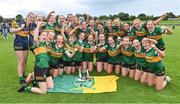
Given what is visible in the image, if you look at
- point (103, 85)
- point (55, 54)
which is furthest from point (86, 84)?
point (55, 54)

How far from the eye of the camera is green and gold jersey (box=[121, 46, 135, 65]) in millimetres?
9211

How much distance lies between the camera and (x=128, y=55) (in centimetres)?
931

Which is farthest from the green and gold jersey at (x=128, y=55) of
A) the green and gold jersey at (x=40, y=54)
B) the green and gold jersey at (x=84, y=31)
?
the green and gold jersey at (x=40, y=54)

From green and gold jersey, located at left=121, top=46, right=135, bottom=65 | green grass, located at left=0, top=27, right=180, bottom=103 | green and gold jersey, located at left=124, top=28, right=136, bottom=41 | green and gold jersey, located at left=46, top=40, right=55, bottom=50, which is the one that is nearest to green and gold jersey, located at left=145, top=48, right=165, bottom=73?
green grass, located at left=0, top=27, right=180, bottom=103

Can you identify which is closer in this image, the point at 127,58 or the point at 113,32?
the point at 127,58

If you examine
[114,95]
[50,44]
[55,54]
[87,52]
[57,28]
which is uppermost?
[57,28]

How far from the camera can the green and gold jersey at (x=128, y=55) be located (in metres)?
9.21

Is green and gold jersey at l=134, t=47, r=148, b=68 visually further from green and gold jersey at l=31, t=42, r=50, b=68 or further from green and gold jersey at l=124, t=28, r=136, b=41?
green and gold jersey at l=31, t=42, r=50, b=68

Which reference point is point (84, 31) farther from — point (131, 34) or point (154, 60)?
point (154, 60)

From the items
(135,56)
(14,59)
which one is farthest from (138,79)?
(14,59)

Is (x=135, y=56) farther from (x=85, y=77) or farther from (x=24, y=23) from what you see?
(x=24, y=23)

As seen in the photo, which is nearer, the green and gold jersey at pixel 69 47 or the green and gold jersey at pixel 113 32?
the green and gold jersey at pixel 69 47

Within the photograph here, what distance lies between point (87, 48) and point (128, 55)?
1.29 metres

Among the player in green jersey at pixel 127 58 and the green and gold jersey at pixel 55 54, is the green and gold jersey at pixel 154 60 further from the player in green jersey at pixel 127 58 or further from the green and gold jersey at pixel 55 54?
the green and gold jersey at pixel 55 54
